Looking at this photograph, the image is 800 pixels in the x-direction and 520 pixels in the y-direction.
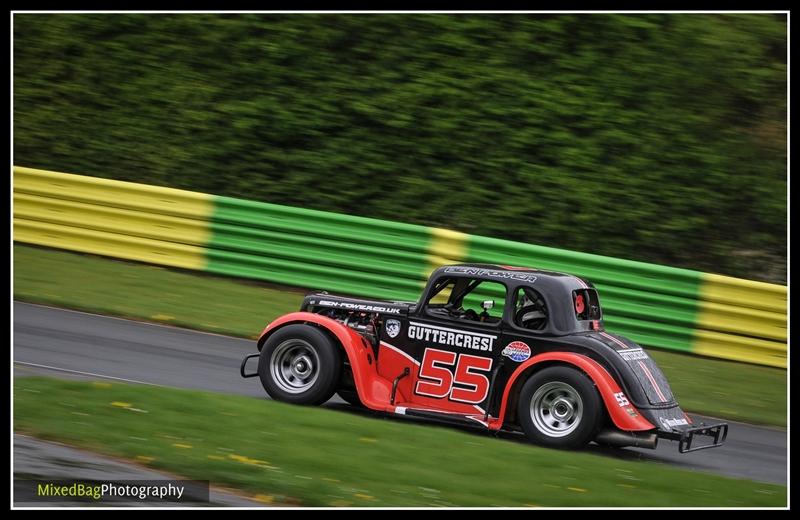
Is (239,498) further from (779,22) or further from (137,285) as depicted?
(779,22)

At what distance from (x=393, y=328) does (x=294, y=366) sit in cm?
114

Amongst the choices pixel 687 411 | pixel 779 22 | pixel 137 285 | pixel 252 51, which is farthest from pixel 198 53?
pixel 687 411

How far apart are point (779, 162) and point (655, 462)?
1010 centimetres

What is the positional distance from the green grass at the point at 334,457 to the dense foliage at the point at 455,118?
360 inches

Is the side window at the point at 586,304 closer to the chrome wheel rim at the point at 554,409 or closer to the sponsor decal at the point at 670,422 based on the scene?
the chrome wheel rim at the point at 554,409

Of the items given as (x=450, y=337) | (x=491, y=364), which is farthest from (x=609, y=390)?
(x=450, y=337)

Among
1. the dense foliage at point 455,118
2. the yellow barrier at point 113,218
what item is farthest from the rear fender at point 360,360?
the dense foliage at point 455,118

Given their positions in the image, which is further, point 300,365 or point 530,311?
point 300,365

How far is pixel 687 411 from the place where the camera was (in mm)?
12875

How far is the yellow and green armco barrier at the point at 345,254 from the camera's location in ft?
50.5

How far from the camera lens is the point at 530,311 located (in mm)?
10625

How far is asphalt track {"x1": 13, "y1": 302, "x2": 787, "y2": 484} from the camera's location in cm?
1088
